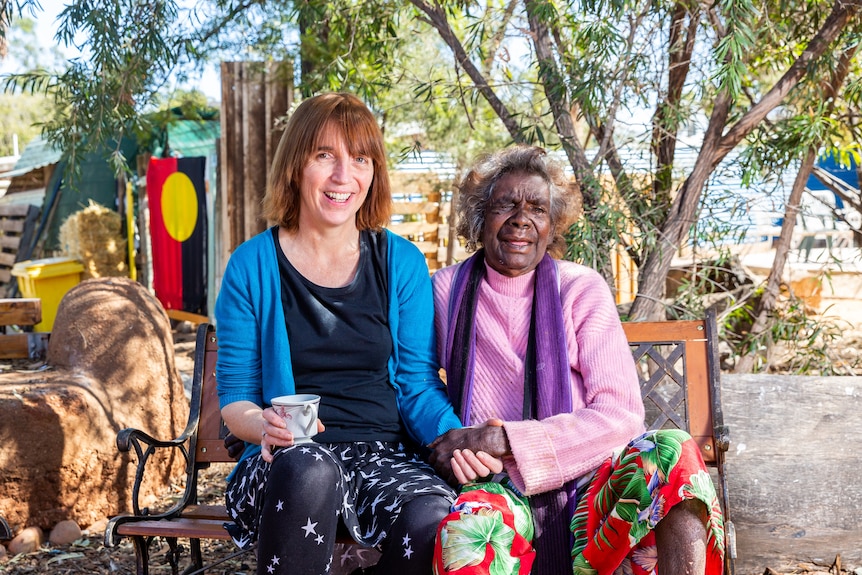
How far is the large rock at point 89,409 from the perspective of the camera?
13.4 ft

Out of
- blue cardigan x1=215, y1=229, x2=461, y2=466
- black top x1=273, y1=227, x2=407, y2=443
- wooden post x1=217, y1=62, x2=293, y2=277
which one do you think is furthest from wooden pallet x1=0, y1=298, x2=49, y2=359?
black top x1=273, y1=227, x2=407, y2=443

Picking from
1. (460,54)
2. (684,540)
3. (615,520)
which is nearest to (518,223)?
(615,520)

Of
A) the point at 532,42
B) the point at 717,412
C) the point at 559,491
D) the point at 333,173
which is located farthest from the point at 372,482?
the point at 532,42

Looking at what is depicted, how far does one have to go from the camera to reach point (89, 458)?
13.9ft

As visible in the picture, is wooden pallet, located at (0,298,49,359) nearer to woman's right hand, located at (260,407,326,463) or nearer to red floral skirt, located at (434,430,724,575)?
woman's right hand, located at (260,407,326,463)

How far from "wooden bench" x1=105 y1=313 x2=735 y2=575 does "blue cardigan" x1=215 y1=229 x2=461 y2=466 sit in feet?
1.90

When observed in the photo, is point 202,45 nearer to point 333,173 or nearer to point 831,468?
point 333,173

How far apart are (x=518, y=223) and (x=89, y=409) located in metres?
2.51

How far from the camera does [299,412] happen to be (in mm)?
2303

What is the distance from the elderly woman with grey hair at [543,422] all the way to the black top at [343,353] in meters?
0.23

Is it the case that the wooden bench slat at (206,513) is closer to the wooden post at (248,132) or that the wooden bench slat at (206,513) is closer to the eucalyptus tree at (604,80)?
the eucalyptus tree at (604,80)

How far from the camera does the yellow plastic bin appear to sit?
9.77 meters

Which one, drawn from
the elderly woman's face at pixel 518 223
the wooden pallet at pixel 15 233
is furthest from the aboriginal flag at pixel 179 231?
the elderly woman's face at pixel 518 223

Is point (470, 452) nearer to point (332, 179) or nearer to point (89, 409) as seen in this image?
point (332, 179)
